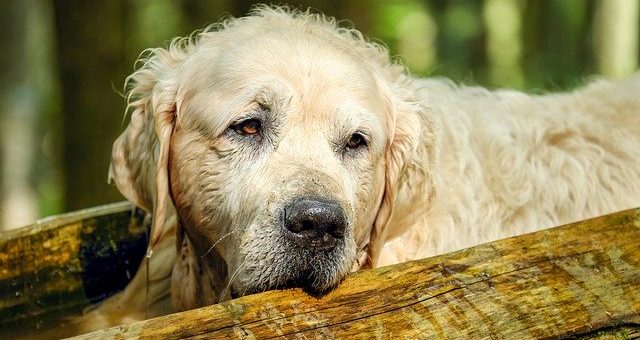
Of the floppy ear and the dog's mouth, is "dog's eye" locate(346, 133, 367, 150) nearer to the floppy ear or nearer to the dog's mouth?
the floppy ear

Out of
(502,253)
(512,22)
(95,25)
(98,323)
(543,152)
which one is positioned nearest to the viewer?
(502,253)

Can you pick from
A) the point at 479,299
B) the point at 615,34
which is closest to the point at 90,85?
the point at 479,299

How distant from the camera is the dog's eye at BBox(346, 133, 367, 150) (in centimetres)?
430

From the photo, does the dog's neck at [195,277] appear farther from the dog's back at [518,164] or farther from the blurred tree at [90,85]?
the blurred tree at [90,85]

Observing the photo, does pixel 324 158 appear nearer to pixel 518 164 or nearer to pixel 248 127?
pixel 248 127

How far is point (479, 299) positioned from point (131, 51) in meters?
10.7

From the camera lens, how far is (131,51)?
13.1 meters

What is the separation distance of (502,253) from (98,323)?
2459 millimetres

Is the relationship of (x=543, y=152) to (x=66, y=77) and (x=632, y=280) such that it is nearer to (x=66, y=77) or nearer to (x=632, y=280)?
(x=632, y=280)

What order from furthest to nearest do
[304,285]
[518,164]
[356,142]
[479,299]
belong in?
[518,164] → [356,142] → [304,285] → [479,299]

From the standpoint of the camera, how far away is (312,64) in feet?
14.1

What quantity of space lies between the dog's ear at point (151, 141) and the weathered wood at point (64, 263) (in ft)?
1.48

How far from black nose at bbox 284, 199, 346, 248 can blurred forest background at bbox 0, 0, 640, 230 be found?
206cm

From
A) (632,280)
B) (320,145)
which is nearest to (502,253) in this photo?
(632,280)
